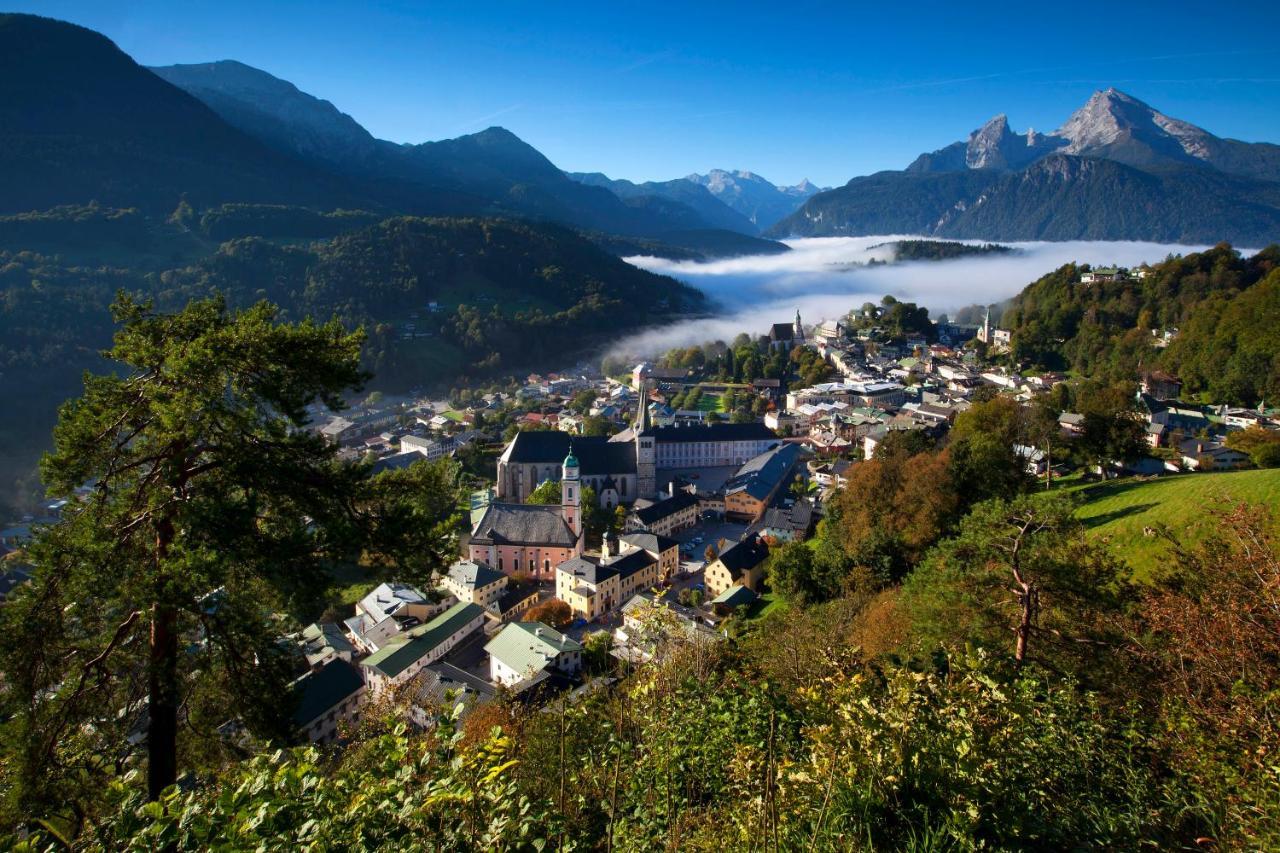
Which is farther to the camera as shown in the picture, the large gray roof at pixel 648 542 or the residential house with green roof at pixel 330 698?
the large gray roof at pixel 648 542

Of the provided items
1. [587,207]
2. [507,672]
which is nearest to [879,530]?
[507,672]

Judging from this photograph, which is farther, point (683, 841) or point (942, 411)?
point (942, 411)

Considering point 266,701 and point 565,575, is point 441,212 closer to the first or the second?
point 565,575

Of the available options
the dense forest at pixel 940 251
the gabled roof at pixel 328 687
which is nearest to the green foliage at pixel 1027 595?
the gabled roof at pixel 328 687

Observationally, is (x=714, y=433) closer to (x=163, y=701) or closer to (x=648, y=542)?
(x=648, y=542)

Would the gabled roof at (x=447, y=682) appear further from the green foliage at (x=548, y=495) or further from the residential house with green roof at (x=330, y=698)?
the green foliage at (x=548, y=495)
